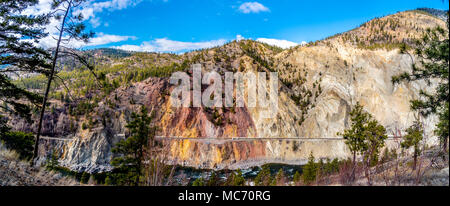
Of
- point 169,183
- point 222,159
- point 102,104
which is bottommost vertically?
point 222,159

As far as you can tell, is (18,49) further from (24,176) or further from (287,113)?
(287,113)

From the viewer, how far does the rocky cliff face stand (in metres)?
42.0

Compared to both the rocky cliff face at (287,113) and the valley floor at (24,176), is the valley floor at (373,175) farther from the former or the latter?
the rocky cliff face at (287,113)

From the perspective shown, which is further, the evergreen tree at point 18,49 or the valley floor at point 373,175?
the evergreen tree at point 18,49

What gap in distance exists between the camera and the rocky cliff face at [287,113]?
4200 centimetres

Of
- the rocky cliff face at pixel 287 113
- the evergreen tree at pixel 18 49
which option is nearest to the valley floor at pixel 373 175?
the evergreen tree at pixel 18 49

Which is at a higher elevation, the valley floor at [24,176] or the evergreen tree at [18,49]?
the evergreen tree at [18,49]

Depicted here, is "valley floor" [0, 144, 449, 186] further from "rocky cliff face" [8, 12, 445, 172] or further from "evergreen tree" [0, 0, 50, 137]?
"rocky cliff face" [8, 12, 445, 172]

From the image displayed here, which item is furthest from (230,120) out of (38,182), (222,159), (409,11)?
(409,11)

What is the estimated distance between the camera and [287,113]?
1877 inches

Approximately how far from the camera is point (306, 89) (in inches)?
2111
